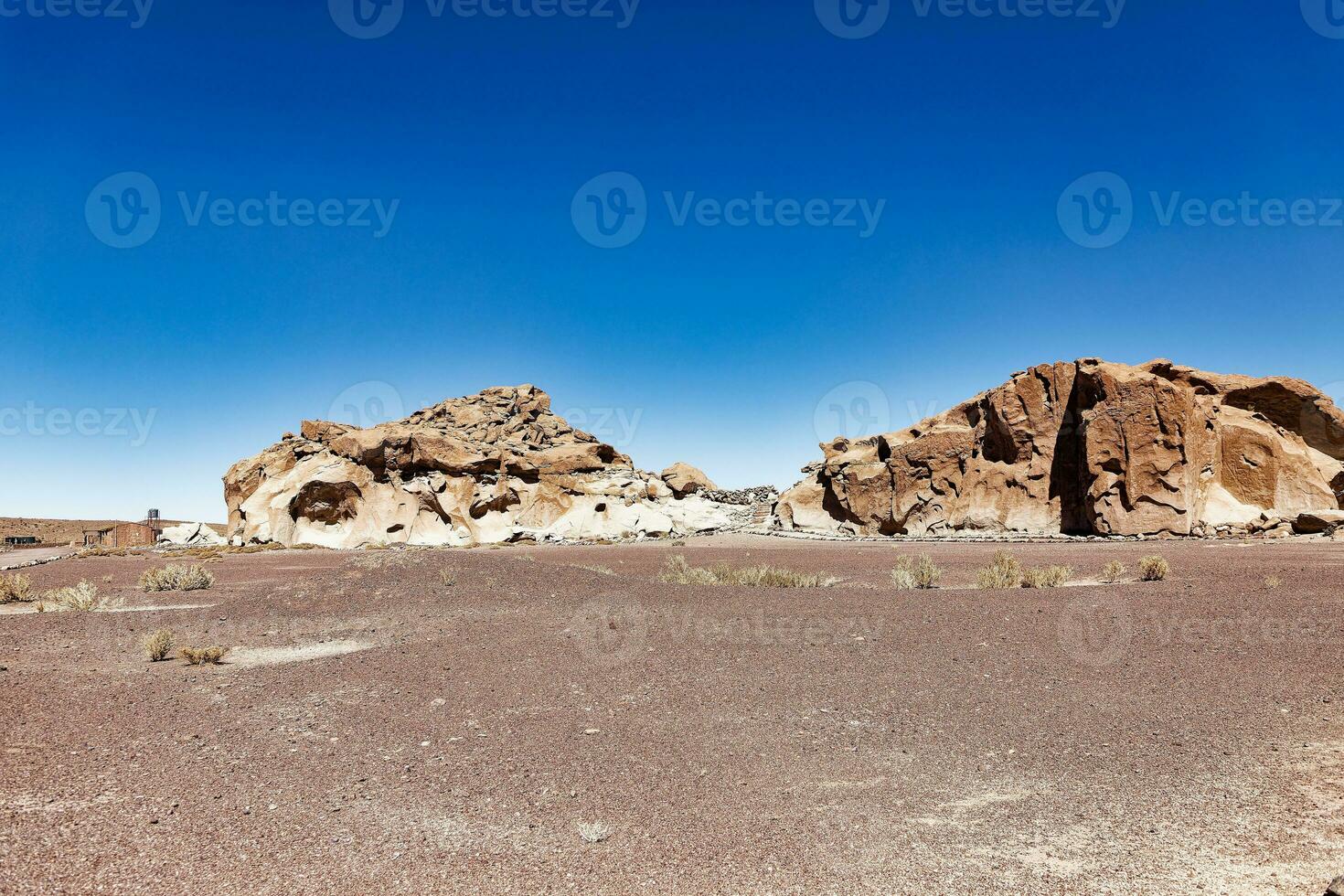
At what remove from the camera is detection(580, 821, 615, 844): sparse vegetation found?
4.48m

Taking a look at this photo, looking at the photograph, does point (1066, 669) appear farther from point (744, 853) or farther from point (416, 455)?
point (416, 455)

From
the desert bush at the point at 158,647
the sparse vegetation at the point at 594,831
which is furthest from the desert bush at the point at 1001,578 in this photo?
the desert bush at the point at 158,647

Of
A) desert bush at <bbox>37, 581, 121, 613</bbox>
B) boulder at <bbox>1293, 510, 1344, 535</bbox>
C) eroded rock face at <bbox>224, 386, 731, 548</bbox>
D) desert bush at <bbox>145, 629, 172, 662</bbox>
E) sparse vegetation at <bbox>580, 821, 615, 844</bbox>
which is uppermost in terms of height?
eroded rock face at <bbox>224, 386, 731, 548</bbox>

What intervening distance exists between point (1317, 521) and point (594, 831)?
3523 cm

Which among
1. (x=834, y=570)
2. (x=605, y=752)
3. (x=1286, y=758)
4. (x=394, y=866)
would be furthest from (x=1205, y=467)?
(x=394, y=866)

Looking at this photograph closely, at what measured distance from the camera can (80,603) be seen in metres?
14.4

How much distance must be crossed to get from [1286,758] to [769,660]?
4.98 m

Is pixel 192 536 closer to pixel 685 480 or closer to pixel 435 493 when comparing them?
pixel 435 493

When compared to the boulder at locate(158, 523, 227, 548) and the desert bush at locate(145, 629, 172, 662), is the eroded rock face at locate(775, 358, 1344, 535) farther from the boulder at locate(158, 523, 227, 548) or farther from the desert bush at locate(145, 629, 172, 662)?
the boulder at locate(158, 523, 227, 548)

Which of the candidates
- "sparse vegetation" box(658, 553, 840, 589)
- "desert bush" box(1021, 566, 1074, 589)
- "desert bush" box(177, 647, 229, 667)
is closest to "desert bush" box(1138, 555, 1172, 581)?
"desert bush" box(1021, 566, 1074, 589)

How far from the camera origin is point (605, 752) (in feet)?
20.0
